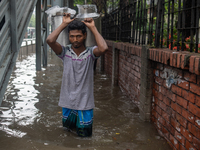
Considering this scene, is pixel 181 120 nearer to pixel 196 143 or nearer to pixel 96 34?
pixel 196 143

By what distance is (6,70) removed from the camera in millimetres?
4062

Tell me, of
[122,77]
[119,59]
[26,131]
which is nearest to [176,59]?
[26,131]

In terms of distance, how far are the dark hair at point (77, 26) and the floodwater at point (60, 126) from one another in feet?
4.96

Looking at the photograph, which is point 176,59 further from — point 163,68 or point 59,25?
Answer: point 59,25

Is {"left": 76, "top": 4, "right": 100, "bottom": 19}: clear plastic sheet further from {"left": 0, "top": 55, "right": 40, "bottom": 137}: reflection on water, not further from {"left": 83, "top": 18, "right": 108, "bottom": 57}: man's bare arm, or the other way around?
{"left": 0, "top": 55, "right": 40, "bottom": 137}: reflection on water

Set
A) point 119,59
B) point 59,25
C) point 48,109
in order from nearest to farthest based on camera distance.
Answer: point 59,25 < point 48,109 < point 119,59

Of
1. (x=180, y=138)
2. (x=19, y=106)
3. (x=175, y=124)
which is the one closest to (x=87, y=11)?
(x=175, y=124)

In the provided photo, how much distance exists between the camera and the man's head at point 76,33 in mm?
3487

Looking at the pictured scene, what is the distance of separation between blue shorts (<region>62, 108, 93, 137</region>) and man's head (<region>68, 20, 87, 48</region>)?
0.94 m

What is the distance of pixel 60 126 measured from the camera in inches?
167

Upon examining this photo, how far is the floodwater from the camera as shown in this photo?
349 cm

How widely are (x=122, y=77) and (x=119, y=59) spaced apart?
0.75 metres

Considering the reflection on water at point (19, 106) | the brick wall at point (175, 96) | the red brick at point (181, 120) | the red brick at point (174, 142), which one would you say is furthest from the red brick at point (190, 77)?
the reflection on water at point (19, 106)

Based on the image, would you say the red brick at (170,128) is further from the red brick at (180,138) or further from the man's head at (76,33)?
the man's head at (76,33)
